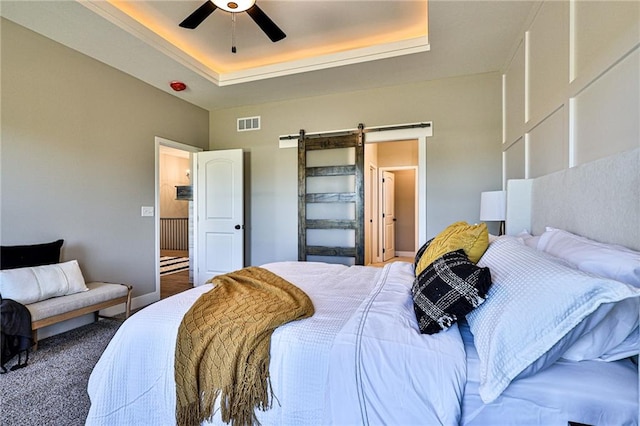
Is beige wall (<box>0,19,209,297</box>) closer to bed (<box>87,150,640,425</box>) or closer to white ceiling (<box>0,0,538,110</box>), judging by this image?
white ceiling (<box>0,0,538,110</box>)

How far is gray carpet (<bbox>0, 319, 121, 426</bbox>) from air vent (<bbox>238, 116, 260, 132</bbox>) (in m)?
3.18

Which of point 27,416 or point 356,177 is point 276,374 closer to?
point 27,416

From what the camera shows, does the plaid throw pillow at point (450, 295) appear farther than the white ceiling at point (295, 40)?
No

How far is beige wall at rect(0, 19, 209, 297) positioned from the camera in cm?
263

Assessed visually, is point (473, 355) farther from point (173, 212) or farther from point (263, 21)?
point (173, 212)

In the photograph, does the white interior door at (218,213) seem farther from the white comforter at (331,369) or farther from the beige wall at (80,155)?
the white comforter at (331,369)

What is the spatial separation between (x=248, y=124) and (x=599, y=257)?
14.6 ft

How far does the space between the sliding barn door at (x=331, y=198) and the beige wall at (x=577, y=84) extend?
1882mm

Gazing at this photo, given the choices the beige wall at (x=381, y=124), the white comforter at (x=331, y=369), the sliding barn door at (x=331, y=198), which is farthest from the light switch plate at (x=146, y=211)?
the white comforter at (x=331, y=369)

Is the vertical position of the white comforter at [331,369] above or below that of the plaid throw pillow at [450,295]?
below

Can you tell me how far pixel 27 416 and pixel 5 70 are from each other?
266 cm

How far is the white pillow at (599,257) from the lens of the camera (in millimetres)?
998

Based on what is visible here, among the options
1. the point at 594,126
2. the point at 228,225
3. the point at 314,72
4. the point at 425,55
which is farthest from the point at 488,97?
the point at 228,225

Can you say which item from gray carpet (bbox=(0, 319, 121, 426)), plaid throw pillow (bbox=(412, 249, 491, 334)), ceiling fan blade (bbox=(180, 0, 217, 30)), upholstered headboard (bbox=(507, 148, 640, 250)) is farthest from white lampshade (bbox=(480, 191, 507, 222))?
gray carpet (bbox=(0, 319, 121, 426))
